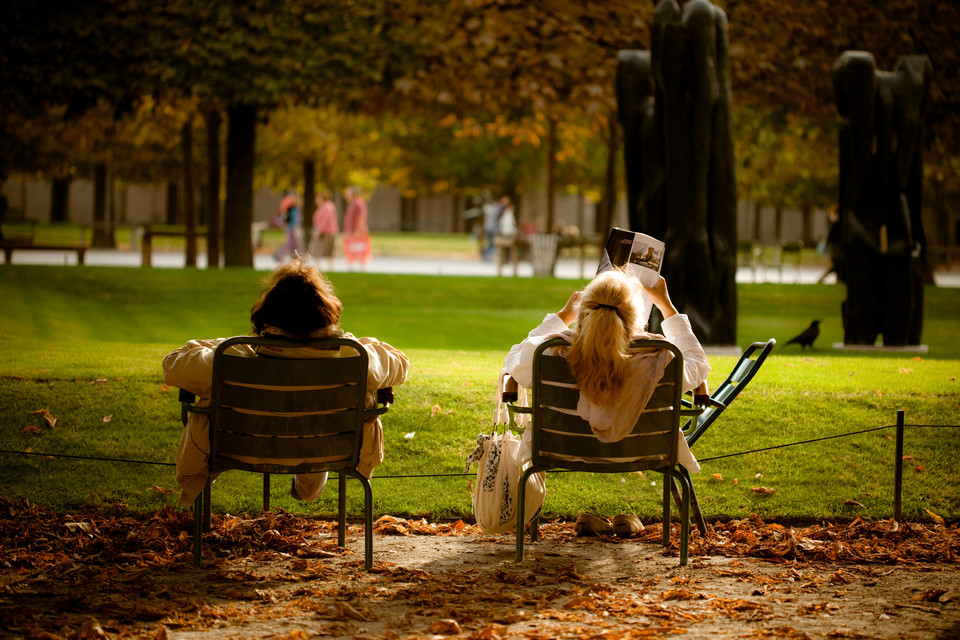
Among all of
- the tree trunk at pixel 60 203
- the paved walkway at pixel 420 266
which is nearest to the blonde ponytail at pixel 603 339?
the paved walkway at pixel 420 266

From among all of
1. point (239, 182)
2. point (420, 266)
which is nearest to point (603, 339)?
point (239, 182)

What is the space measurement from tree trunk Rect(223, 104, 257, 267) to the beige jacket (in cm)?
1671

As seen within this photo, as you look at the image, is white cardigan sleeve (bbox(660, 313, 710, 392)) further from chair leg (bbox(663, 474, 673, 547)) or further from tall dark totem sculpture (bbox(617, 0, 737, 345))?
tall dark totem sculpture (bbox(617, 0, 737, 345))

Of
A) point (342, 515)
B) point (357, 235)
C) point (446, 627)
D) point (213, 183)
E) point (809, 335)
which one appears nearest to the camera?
point (446, 627)

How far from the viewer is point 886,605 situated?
496 centimetres

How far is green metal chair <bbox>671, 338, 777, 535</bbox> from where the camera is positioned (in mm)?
5832

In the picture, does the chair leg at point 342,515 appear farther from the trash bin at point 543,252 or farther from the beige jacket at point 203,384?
the trash bin at point 543,252

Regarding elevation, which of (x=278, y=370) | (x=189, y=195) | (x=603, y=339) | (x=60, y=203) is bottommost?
(x=278, y=370)

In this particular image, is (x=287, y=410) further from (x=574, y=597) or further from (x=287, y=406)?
(x=574, y=597)

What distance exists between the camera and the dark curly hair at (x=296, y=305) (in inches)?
210

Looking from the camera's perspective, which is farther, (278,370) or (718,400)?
(718,400)

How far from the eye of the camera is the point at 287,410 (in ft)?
17.3

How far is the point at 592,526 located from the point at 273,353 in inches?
79.2

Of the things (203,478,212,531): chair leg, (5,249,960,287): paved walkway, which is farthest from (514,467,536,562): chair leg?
(5,249,960,287): paved walkway
